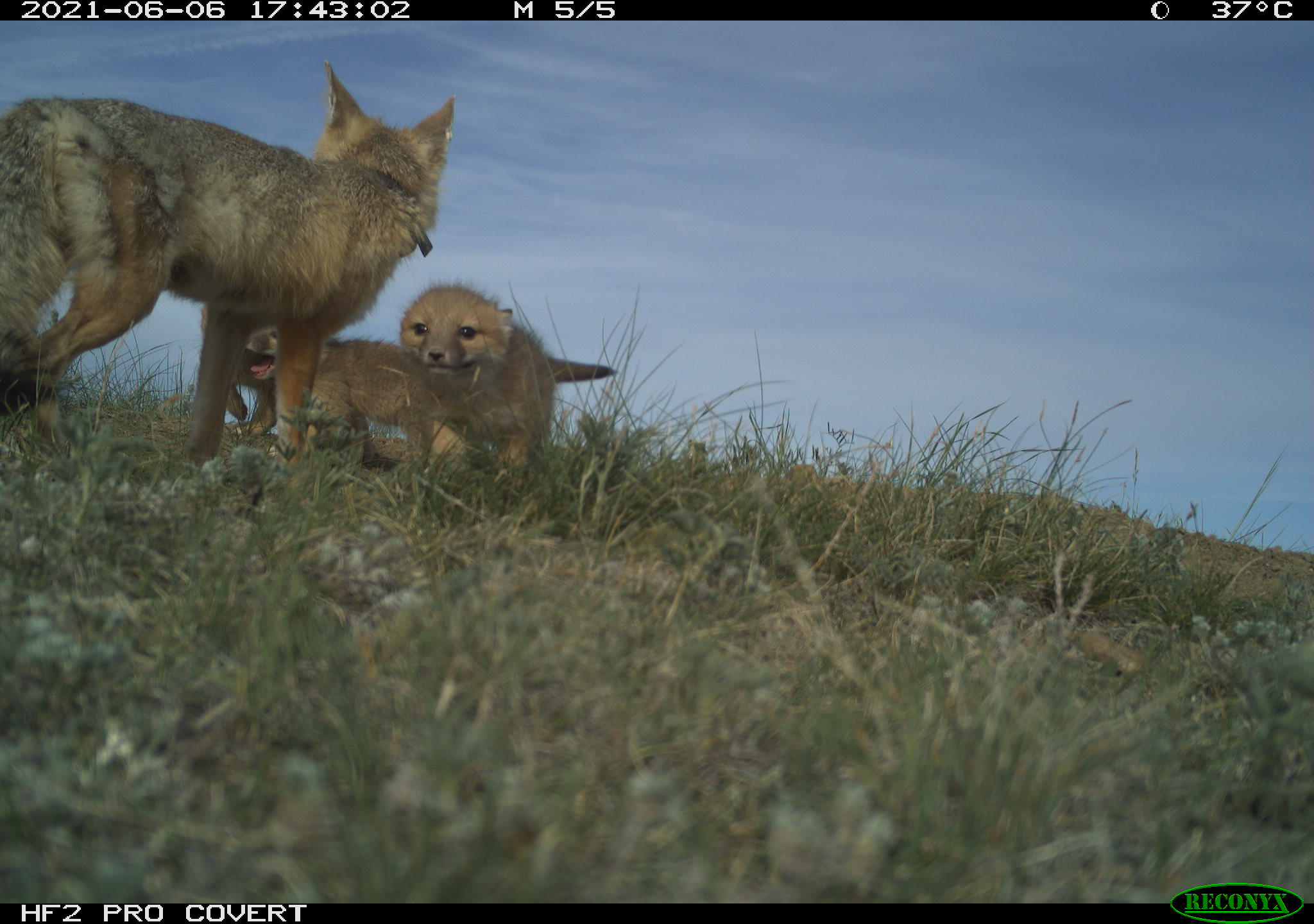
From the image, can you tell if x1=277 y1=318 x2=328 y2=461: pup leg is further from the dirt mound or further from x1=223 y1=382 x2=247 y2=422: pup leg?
the dirt mound

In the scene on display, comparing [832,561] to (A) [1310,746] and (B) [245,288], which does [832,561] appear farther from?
(B) [245,288]

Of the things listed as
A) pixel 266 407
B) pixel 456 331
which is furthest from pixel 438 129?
pixel 266 407

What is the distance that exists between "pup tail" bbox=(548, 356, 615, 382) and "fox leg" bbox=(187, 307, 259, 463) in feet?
6.05

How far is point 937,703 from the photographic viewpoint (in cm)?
223

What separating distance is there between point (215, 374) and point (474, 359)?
5.47 ft

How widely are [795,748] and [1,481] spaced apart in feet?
9.57

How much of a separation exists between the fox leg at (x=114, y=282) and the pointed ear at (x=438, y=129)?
6.46 ft

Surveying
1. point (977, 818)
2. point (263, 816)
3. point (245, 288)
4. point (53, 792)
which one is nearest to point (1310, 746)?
point (977, 818)

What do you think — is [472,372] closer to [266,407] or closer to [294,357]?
[294,357]

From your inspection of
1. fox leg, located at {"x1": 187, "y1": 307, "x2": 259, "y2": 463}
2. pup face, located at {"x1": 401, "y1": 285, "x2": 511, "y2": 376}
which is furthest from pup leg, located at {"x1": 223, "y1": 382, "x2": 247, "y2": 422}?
pup face, located at {"x1": 401, "y1": 285, "x2": 511, "y2": 376}
